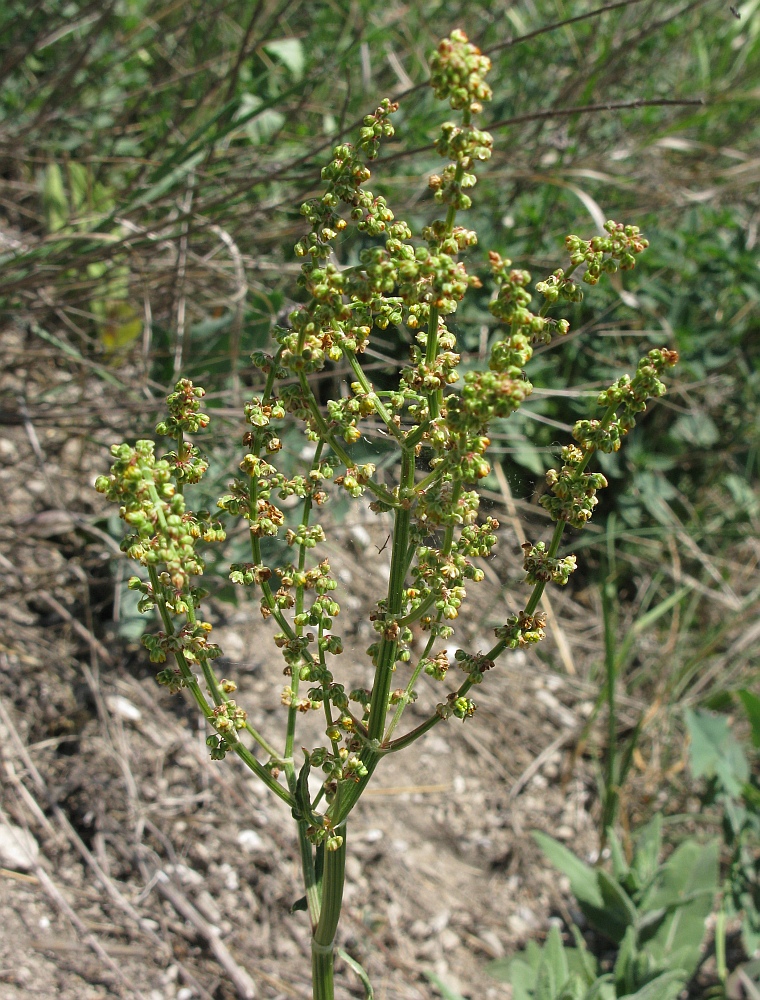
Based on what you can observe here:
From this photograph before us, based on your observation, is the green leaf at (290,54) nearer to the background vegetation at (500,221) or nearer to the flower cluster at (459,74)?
the background vegetation at (500,221)

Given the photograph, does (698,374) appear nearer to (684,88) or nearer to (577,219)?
(577,219)

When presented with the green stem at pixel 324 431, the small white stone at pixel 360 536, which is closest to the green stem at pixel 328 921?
the green stem at pixel 324 431

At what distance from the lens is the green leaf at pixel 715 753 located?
98.5 inches

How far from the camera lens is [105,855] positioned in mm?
2207

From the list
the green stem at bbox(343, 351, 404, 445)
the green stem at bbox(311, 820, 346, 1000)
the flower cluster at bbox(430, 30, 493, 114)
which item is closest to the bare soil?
the green stem at bbox(311, 820, 346, 1000)

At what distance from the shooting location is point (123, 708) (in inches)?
98.7

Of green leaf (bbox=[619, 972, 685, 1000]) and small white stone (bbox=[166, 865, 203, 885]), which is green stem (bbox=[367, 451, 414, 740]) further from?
small white stone (bbox=[166, 865, 203, 885])

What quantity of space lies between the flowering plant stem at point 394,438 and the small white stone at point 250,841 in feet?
4.12

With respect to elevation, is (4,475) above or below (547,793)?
above

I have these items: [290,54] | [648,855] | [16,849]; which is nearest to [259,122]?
[290,54]

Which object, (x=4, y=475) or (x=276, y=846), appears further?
(x=4, y=475)

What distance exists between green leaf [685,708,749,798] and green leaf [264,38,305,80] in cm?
281

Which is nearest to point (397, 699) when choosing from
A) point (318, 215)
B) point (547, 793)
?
point (318, 215)

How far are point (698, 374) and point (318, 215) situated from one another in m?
2.74
